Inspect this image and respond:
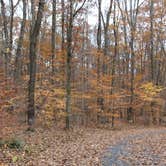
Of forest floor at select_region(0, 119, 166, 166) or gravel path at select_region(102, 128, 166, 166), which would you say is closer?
gravel path at select_region(102, 128, 166, 166)

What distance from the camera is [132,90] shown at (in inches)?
1309

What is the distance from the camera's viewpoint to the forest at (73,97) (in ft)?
44.7

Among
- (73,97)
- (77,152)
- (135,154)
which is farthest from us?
(73,97)

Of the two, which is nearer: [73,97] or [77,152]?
[77,152]

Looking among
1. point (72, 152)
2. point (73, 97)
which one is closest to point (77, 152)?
point (72, 152)

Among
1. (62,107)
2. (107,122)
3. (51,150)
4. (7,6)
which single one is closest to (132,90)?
(107,122)

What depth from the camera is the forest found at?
44.7 ft

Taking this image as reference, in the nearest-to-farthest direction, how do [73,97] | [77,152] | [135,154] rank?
[135,154], [77,152], [73,97]

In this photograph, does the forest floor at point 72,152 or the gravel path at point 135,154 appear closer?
the gravel path at point 135,154

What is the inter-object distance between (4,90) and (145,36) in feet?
105

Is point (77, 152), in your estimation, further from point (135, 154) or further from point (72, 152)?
point (135, 154)

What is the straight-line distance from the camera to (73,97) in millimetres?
28078

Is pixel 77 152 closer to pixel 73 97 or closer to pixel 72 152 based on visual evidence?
pixel 72 152

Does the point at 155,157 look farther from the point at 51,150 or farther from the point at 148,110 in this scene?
the point at 148,110
